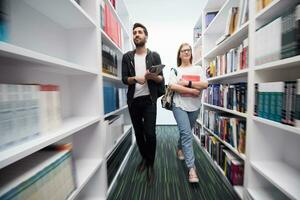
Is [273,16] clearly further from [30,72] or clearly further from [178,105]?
[30,72]

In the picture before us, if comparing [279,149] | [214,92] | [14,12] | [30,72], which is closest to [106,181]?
[30,72]

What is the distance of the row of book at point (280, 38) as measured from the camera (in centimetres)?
82

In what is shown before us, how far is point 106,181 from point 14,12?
1289 mm

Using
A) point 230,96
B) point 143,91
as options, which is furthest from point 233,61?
point 143,91

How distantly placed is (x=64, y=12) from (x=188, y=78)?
4.15ft

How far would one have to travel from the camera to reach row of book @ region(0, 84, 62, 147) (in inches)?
20.9

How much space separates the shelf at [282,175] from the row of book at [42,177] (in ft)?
3.78

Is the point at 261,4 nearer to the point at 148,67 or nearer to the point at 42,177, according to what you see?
the point at 148,67

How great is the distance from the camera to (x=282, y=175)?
39.5 inches

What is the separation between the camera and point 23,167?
25.5 inches

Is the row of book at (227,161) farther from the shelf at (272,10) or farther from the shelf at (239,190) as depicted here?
the shelf at (272,10)

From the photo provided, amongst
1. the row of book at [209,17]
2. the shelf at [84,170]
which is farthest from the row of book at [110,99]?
the row of book at [209,17]

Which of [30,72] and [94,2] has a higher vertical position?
[94,2]

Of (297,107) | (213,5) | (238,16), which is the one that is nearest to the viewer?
(297,107)
